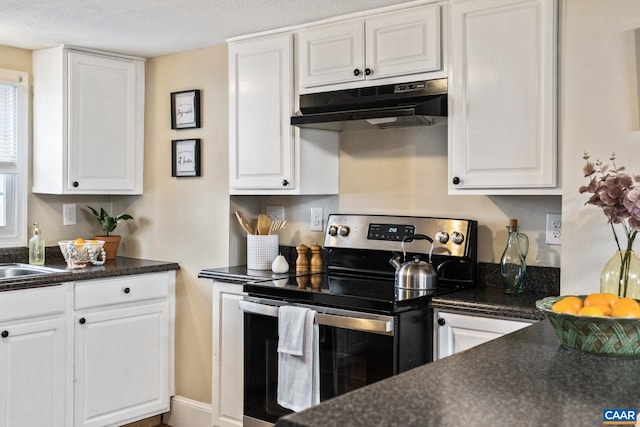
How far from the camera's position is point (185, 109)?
12.4ft

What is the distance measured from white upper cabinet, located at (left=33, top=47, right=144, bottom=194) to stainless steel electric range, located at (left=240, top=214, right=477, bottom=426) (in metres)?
1.27

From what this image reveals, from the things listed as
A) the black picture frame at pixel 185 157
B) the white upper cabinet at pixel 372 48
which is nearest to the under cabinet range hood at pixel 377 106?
the white upper cabinet at pixel 372 48

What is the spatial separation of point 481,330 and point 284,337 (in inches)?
32.0

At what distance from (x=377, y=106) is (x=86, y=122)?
1.71m

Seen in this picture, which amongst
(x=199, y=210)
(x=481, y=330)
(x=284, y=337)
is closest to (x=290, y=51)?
(x=199, y=210)

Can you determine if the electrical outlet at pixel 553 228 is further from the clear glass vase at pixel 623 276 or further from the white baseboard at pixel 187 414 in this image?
the white baseboard at pixel 187 414

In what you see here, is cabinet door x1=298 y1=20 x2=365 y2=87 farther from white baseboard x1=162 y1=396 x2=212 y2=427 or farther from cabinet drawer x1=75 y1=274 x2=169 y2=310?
white baseboard x1=162 y1=396 x2=212 y2=427

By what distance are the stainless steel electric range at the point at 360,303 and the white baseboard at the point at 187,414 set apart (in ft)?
2.13

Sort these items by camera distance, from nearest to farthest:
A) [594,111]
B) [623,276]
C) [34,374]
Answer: [623,276], [594,111], [34,374]

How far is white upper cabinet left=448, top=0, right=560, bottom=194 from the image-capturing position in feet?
8.23

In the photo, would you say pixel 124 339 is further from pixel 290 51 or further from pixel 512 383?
pixel 512 383

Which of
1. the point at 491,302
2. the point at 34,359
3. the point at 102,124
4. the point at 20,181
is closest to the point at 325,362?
Result: the point at 491,302

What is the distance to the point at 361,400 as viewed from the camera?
118 centimetres

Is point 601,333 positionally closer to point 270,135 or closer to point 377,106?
point 377,106
